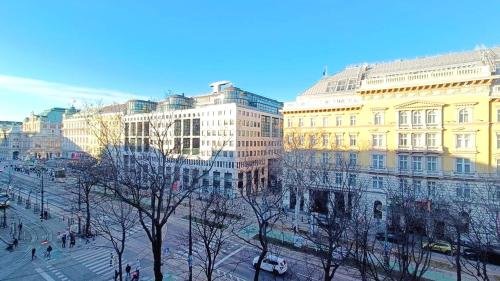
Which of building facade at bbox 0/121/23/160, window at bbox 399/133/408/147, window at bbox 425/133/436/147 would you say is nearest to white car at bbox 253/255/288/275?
window at bbox 399/133/408/147

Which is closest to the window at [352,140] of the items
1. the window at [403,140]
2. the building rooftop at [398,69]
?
the window at [403,140]

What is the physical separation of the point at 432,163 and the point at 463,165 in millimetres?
3117

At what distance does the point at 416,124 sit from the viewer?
36.9 m

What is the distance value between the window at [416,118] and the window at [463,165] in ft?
19.8

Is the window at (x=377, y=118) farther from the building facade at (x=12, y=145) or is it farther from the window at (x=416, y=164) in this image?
the building facade at (x=12, y=145)

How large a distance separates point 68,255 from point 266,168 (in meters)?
51.9

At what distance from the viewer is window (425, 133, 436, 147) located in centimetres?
3600

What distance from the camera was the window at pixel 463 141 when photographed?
111 feet

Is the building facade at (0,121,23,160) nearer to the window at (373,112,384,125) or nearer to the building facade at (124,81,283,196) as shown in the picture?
the building facade at (124,81,283,196)

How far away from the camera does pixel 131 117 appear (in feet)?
273

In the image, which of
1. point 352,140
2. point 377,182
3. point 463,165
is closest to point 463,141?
point 463,165

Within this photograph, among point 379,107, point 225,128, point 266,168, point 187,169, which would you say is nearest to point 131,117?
point 187,169

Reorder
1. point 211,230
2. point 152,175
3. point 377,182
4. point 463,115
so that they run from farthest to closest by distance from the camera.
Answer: point 377,182 < point 463,115 < point 211,230 < point 152,175

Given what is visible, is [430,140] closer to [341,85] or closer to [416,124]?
[416,124]
